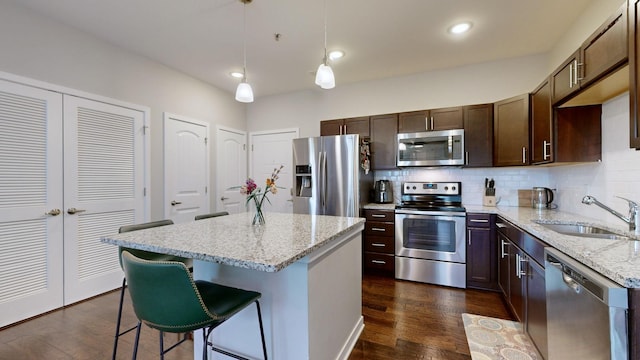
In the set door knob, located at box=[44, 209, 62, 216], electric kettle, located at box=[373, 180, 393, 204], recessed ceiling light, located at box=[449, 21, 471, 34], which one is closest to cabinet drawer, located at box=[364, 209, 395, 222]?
electric kettle, located at box=[373, 180, 393, 204]

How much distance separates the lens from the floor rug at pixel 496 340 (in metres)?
1.84

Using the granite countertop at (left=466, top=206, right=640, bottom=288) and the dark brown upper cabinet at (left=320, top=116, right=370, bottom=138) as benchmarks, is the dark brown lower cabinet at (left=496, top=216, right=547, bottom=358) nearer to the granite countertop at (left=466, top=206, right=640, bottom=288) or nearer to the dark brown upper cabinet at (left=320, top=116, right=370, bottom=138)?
the granite countertop at (left=466, top=206, right=640, bottom=288)

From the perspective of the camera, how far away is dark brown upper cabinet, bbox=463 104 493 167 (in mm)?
3150

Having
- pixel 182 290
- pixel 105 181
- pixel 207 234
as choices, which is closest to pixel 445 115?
pixel 207 234

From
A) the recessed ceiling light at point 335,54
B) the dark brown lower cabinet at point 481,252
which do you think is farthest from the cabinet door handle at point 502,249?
the recessed ceiling light at point 335,54

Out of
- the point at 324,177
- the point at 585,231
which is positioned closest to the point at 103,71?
the point at 324,177

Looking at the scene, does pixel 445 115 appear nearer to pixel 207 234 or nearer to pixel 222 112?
pixel 207 234

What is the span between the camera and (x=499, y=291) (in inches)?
112

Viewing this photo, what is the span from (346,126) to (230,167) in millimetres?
2089

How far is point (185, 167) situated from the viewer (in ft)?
12.2

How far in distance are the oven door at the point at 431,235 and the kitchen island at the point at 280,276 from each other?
1562 millimetres

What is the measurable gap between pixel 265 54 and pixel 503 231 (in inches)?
126

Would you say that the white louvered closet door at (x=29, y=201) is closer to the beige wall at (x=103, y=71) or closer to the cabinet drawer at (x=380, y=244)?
the beige wall at (x=103, y=71)

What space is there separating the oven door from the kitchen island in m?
1.56
